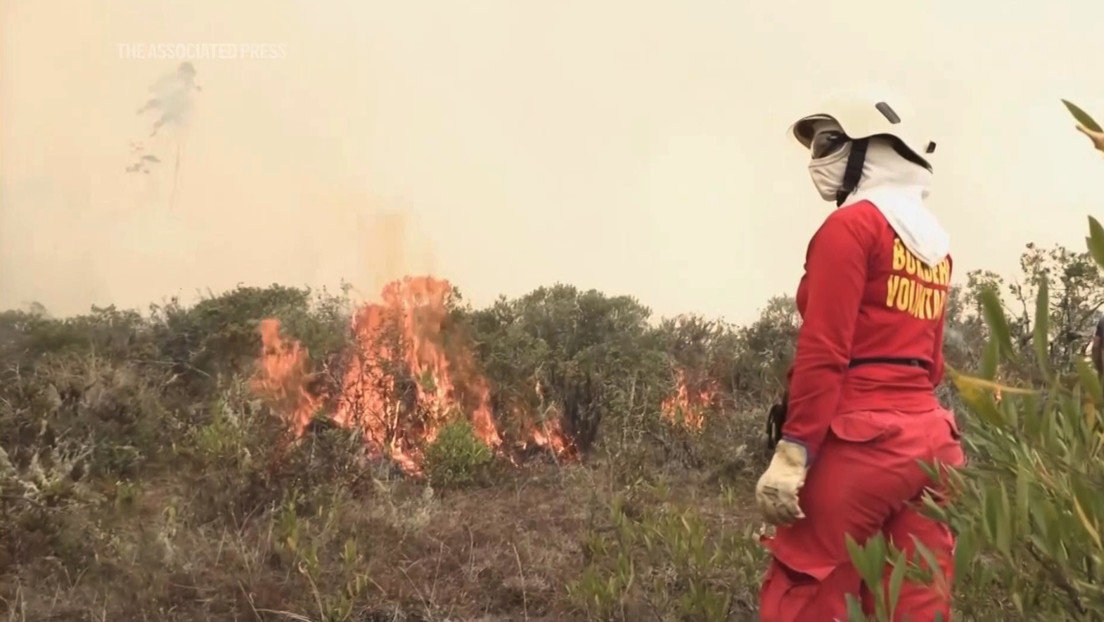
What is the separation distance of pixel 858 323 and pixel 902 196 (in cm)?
26

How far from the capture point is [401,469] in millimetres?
2670

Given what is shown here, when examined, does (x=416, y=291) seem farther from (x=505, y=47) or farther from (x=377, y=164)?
(x=505, y=47)

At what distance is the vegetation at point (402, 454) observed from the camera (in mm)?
2383

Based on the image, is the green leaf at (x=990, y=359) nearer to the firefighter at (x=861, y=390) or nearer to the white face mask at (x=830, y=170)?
the firefighter at (x=861, y=390)

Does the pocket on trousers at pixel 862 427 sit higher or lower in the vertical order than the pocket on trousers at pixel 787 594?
higher

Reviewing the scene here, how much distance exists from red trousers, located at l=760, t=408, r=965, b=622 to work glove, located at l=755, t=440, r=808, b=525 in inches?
Answer: 2.1

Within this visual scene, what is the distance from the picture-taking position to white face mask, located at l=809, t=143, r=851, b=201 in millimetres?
1661

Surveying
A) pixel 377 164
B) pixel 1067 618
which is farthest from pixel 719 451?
pixel 1067 618

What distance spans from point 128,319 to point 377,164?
865 mm

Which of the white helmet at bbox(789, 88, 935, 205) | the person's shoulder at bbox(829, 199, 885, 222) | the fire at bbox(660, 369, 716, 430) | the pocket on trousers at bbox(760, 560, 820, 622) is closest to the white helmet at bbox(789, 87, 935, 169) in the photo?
the white helmet at bbox(789, 88, 935, 205)

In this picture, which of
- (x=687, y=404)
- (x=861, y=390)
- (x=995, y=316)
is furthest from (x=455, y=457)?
(x=995, y=316)

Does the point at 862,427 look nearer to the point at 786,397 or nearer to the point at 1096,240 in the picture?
the point at 786,397

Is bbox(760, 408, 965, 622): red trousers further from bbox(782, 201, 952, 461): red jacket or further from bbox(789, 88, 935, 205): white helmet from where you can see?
bbox(789, 88, 935, 205): white helmet

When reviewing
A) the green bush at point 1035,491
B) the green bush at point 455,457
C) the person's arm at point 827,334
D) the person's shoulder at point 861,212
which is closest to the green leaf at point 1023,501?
the green bush at point 1035,491
